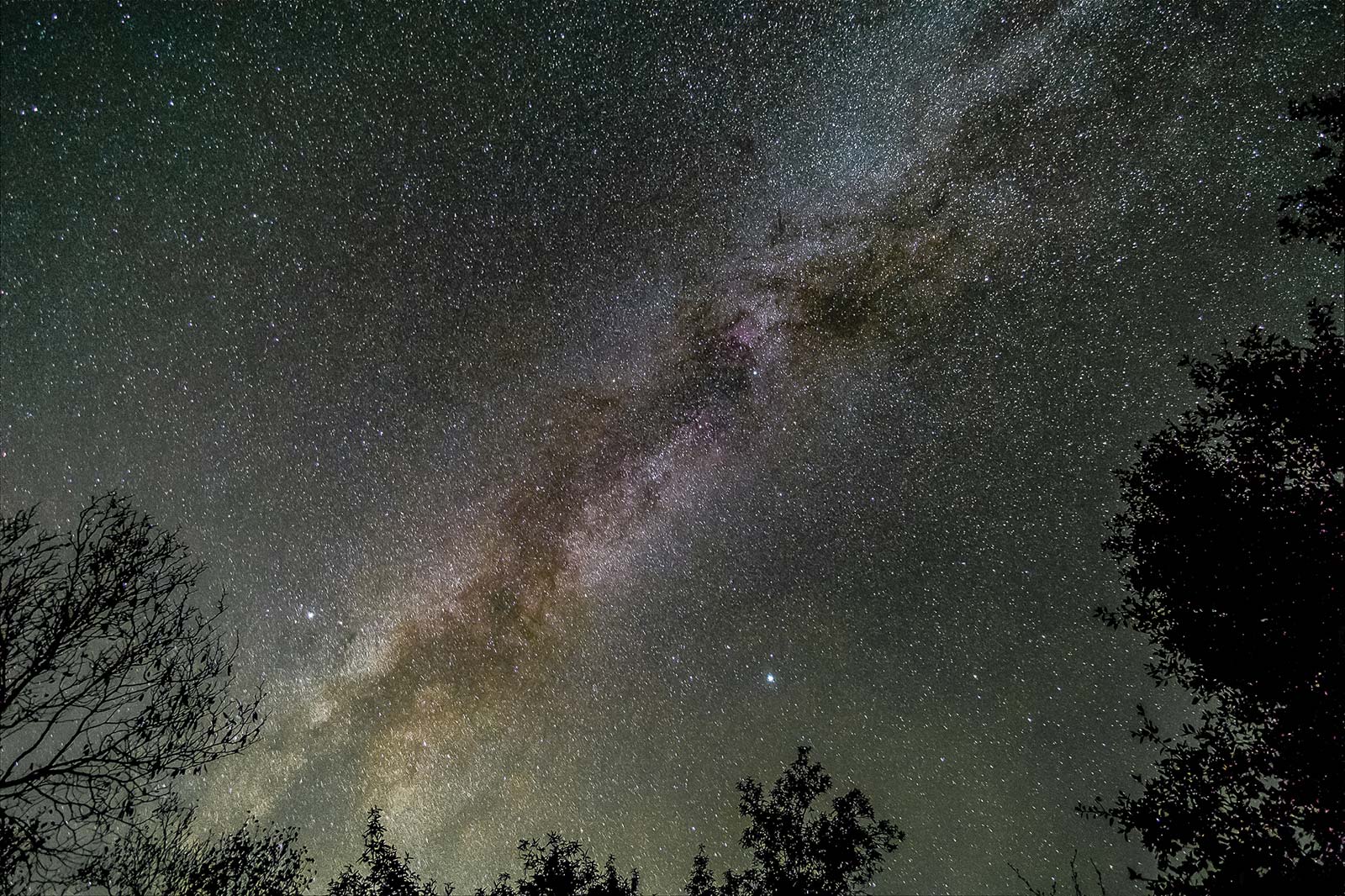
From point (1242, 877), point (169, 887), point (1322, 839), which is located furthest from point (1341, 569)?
point (169, 887)

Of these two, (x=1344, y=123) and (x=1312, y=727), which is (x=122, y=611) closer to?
(x=1312, y=727)

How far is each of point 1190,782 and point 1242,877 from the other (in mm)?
938

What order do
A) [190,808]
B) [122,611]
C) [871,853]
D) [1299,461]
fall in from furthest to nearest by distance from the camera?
[871,853], [190,808], [1299,461], [122,611]

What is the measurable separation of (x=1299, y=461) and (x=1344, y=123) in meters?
3.70

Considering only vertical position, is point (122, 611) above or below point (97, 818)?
above

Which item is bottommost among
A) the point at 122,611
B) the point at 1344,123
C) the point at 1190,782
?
the point at 1190,782

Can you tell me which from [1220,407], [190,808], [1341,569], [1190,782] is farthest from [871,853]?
[190,808]

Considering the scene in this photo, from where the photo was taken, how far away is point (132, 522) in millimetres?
6422

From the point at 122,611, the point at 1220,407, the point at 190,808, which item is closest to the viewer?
the point at 122,611

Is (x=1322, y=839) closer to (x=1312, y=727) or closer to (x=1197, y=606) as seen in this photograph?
(x=1312, y=727)

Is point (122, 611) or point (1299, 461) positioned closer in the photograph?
point (122, 611)

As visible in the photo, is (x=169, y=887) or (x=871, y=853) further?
(x=871, y=853)

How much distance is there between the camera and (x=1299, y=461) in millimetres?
6582

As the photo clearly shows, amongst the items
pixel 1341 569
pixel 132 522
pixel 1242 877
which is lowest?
pixel 1242 877
